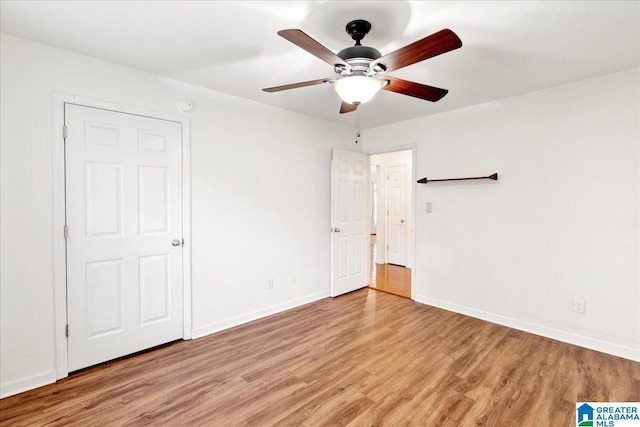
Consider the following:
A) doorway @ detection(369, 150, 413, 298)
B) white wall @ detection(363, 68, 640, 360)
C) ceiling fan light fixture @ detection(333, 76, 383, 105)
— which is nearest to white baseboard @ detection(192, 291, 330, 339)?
white wall @ detection(363, 68, 640, 360)

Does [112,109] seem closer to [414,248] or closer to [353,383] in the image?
[353,383]

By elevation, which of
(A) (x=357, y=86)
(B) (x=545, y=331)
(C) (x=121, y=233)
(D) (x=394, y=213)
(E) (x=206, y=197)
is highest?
(A) (x=357, y=86)

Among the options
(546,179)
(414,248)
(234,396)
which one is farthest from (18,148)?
(546,179)

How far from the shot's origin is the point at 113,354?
2.46m

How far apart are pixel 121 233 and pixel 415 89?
2.57 meters

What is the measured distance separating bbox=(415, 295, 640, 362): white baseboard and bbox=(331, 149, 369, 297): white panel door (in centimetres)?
104

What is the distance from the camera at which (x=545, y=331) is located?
2.94 metres

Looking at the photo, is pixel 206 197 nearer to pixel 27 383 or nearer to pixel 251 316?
pixel 251 316

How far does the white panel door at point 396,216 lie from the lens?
5.98 metres

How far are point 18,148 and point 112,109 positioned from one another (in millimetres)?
667
